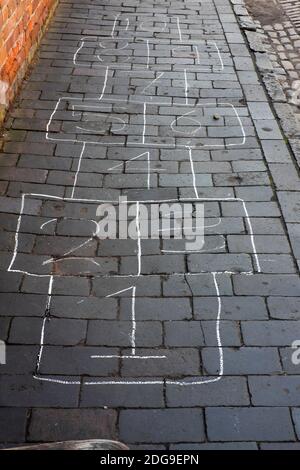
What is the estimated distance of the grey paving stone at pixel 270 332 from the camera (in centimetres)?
334

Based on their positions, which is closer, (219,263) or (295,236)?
(219,263)

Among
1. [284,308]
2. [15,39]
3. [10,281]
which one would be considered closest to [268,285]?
[284,308]

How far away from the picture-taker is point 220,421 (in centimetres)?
291

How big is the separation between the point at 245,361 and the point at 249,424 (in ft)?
1.34

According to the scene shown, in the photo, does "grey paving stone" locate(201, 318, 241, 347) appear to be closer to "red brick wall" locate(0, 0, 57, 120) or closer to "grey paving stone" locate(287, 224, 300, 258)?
"grey paving stone" locate(287, 224, 300, 258)

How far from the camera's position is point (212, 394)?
3.04 metres

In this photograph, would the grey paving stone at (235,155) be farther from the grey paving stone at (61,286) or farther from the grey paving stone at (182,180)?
the grey paving stone at (61,286)

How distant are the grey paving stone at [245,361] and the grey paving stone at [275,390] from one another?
0.06 m

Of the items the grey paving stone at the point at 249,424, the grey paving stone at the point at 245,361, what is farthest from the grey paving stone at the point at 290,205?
the grey paving stone at the point at 249,424

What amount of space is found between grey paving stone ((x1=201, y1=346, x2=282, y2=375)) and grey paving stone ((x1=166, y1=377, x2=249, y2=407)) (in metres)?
0.07

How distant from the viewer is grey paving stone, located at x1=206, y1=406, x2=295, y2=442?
9.34ft

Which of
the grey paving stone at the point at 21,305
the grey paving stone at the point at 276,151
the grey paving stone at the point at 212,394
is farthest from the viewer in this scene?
the grey paving stone at the point at 276,151

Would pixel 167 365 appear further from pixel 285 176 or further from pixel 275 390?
pixel 285 176

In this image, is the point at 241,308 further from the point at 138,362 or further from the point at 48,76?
the point at 48,76
